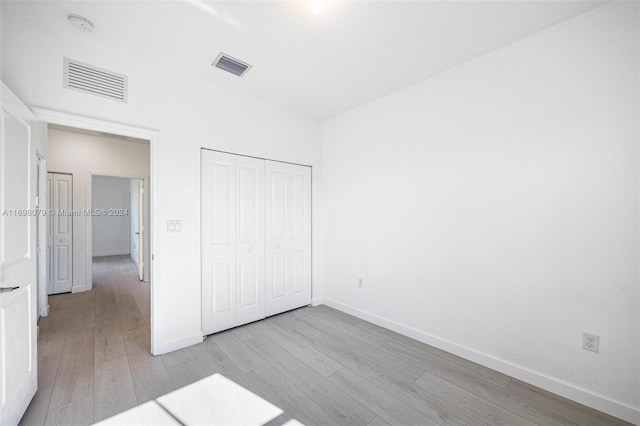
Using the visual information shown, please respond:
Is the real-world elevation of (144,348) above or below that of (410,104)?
below

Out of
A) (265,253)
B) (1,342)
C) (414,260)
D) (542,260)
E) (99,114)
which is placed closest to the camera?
(1,342)

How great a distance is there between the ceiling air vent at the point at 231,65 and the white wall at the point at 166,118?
39 cm

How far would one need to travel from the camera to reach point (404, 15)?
1.97 m

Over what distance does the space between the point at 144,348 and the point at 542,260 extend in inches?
149

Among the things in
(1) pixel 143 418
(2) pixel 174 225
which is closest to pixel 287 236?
(2) pixel 174 225

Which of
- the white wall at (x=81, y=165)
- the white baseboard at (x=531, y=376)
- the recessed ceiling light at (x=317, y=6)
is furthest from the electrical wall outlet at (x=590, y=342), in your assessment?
the white wall at (x=81, y=165)

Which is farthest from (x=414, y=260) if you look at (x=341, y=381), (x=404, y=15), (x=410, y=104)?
(x=404, y=15)

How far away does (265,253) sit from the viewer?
136 inches

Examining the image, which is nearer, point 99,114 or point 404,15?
point 404,15

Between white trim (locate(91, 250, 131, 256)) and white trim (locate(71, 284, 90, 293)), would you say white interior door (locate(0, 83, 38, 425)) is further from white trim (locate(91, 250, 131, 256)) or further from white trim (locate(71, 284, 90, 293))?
white trim (locate(91, 250, 131, 256))

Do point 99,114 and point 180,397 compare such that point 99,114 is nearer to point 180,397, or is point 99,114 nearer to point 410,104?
point 180,397

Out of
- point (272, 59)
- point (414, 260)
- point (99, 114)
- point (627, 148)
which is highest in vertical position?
point (272, 59)

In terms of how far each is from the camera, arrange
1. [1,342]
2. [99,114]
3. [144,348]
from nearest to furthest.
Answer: [1,342] → [99,114] → [144,348]

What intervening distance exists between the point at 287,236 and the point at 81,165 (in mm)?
4191
